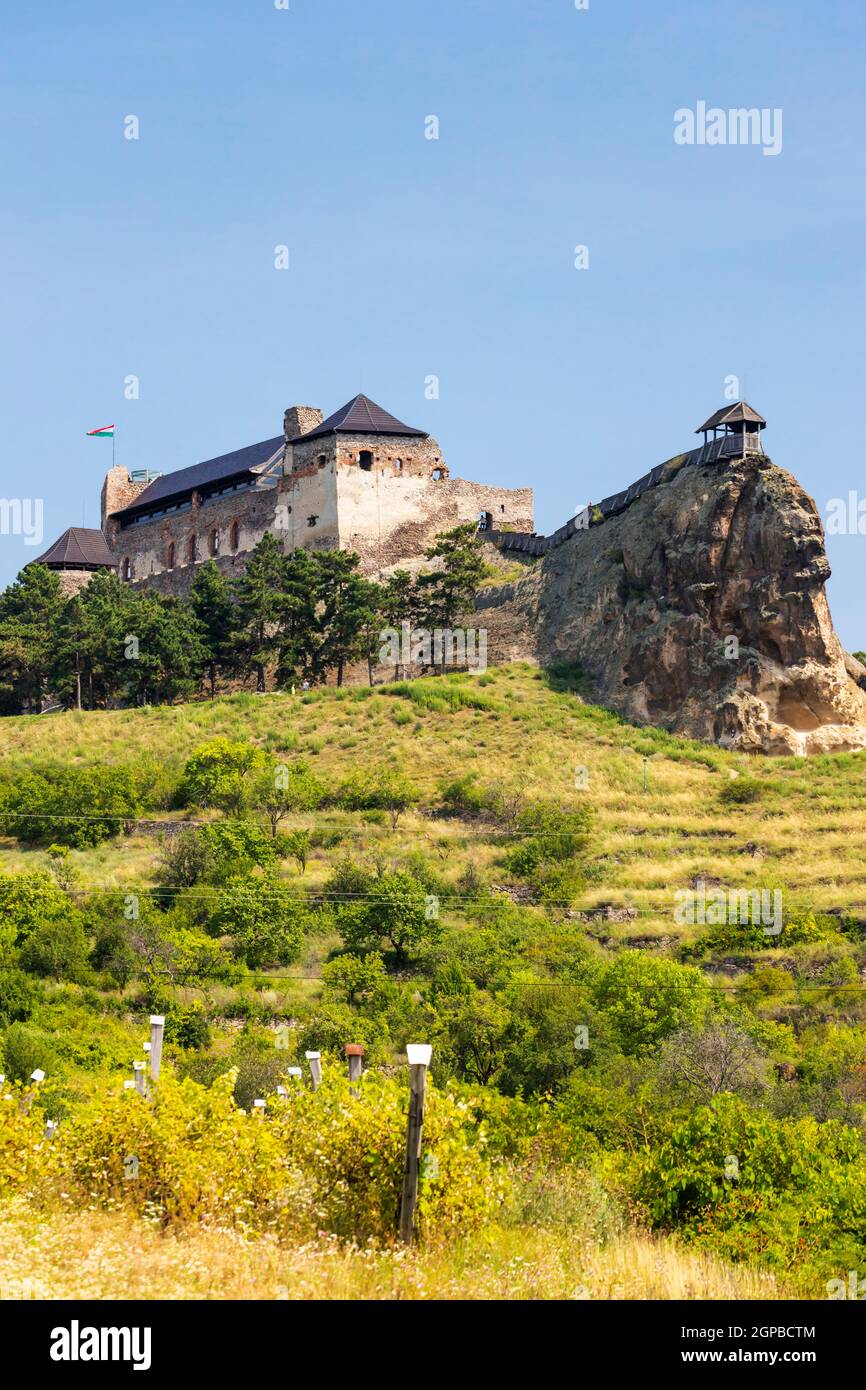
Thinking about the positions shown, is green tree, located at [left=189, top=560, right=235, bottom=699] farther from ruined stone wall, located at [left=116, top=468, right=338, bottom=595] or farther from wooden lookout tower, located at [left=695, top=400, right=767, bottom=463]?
wooden lookout tower, located at [left=695, top=400, right=767, bottom=463]

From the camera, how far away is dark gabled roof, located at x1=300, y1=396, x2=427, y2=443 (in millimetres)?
73500

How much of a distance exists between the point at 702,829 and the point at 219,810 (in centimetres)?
1452

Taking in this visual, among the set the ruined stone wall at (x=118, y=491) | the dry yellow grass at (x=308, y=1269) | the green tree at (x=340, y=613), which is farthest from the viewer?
the ruined stone wall at (x=118, y=491)

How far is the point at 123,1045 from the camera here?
1401 inches

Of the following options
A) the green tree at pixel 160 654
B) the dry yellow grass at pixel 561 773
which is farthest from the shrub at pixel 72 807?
the green tree at pixel 160 654

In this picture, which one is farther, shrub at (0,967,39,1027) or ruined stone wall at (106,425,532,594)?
ruined stone wall at (106,425,532,594)

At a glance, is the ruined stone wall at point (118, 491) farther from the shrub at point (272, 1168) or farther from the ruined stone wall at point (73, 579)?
the shrub at point (272, 1168)

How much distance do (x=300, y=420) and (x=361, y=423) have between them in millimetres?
3891

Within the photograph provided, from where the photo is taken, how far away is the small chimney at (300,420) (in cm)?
7675

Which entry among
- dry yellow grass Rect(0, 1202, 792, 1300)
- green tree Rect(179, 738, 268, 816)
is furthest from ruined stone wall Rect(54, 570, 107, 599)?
dry yellow grass Rect(0, 1202, 792, 1300)

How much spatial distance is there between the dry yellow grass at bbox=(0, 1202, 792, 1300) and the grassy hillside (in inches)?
2.1

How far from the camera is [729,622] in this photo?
59.1 meters

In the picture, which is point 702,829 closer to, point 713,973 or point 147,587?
point 713,973

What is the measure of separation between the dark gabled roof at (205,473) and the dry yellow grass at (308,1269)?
61.8 meters
